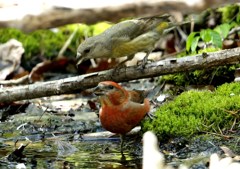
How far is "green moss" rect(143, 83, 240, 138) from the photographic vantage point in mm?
4492

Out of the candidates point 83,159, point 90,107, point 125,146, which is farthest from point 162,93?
point 83,159

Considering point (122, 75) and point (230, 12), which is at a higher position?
point (230, 12)

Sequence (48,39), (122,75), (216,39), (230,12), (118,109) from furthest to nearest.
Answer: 1. (48,39)
2. (230,12)
3. (216,39)
4. (122,75)
5. (118,109)

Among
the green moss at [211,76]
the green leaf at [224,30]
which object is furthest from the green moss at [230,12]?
the green moss at [211,76]

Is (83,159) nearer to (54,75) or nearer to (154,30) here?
(154,30)

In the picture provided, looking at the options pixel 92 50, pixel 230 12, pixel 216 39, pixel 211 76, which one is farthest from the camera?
pixel 230 12

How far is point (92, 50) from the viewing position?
5.82 meters

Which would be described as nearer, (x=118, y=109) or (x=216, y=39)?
(x=118, y=109)

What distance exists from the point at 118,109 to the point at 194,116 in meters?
0.66

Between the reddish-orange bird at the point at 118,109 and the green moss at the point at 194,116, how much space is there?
16 centimetres

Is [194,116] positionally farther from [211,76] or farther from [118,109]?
[211,76]

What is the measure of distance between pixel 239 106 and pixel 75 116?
213 cm

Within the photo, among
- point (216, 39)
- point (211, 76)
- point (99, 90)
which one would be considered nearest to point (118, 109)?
point (99, 90)

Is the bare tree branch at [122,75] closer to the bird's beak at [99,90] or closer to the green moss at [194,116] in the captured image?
the green moss at [194,116]
